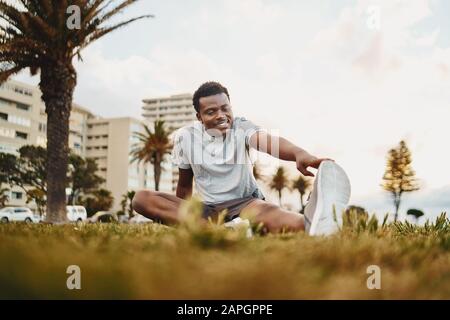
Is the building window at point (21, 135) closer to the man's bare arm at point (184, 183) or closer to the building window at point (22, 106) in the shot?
the building window at point (22, 106)

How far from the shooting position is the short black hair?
153 inches

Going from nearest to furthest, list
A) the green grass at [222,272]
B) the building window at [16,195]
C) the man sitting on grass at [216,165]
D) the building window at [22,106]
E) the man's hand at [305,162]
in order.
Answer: the green grass at [222,272] < the man's hand at [305,162] < the man sitting on grass at [216,165] < the building window at [16,195] < the building window at [22,106]

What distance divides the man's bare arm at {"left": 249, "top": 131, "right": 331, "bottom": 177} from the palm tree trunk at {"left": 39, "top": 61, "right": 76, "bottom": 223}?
15845 mm

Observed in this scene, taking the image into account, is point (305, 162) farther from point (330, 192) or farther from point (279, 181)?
point (279, 181)

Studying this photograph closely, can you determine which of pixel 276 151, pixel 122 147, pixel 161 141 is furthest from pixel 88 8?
pixel 122 147

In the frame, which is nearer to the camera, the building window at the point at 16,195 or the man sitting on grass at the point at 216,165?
the man sitting on grass at the point at 216,165

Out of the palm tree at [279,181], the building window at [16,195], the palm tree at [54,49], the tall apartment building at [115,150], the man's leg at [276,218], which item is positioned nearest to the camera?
the man's leg at [276,218]

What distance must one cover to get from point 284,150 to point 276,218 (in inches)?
19.7

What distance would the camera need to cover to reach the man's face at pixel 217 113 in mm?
3787

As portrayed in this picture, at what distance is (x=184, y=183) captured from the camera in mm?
4219

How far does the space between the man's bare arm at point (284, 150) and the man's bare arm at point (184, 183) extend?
2.63 ft

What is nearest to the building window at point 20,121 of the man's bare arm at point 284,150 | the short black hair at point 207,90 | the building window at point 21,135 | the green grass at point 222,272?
the building window at point 21,135

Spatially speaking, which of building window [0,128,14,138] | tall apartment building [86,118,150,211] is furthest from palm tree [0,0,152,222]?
tall apartment building [86,118,150,211]
